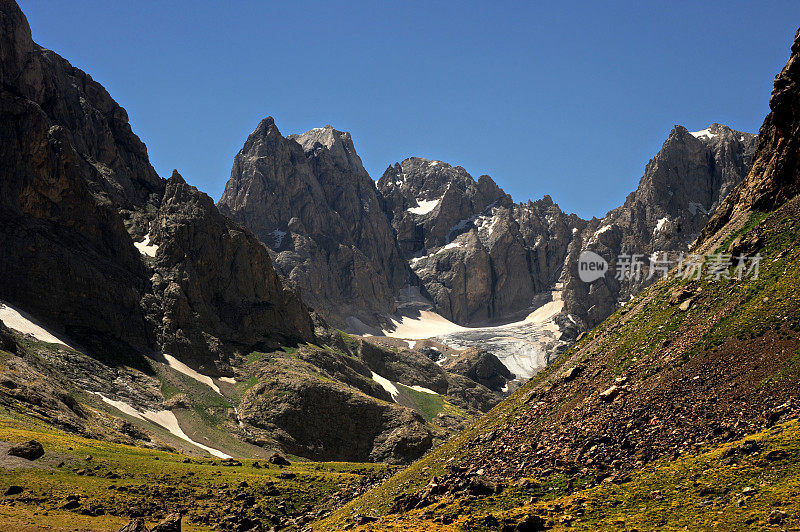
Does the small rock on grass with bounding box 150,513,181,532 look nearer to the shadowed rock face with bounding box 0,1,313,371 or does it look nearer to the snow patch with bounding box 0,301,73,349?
the snow patch with bounding box 0,301,73,349

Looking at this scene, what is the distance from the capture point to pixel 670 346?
44.2 metres

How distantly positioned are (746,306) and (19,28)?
18488cm

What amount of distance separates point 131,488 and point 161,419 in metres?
63.4

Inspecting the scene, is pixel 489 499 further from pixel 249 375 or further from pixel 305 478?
pixel 249 375

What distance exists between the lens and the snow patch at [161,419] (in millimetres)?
112500

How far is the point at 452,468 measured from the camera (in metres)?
43.9

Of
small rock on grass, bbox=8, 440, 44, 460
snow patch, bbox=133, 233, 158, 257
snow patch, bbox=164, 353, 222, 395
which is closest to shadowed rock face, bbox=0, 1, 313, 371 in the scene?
snow patch, bbox=133, 233, 158, 257

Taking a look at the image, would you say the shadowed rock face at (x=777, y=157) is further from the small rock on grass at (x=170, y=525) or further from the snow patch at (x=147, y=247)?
the snow patch at (x=147, y=247)

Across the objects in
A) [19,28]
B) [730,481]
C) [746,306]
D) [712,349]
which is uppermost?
[19,28]

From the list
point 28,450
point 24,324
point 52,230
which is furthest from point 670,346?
point 52,230

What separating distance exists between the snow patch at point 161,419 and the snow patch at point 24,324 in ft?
65.6

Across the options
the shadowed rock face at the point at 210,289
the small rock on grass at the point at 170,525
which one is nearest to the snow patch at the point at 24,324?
the shadowed rock face at the point at 210,289

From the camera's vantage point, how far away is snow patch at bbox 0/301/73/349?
12350cm

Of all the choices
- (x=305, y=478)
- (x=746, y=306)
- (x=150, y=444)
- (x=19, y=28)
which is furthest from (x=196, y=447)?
(x=19, y=28)
